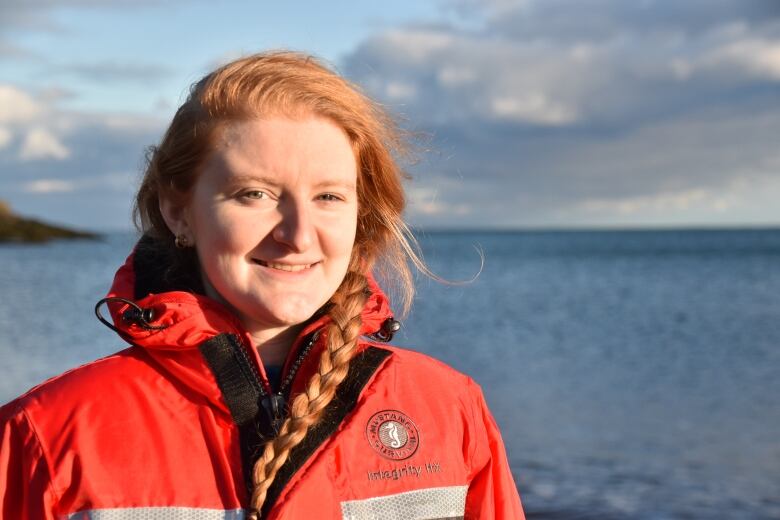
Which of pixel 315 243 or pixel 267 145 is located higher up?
pixel 267 145

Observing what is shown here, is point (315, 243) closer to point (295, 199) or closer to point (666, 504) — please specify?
point (295, 199)

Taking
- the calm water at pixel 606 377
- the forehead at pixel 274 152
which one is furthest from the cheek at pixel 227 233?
the calm water at pixel 606 377

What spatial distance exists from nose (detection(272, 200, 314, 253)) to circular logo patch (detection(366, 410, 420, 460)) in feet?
1.72

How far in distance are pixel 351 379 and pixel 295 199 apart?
0.53 metres

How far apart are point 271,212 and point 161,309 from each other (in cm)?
37

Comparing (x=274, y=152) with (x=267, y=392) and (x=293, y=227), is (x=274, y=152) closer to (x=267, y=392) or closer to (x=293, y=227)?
(x=293, y=227)

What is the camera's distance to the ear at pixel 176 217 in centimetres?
252

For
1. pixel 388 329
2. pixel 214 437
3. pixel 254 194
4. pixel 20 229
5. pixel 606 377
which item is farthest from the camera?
pixel 20 229

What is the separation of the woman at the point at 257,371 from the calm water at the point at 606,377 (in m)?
1.73

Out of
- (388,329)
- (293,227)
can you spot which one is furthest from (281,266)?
(388,329)

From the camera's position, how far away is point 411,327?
2300cm

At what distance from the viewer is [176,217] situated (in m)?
2.55

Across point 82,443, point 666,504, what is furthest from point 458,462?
point 666,504

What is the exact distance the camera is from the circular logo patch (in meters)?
2.45
